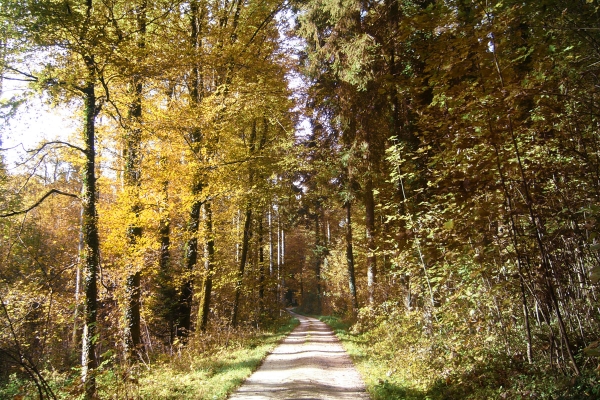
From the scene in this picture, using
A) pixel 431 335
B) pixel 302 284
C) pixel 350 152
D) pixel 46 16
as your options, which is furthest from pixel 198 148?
pixel 302 284

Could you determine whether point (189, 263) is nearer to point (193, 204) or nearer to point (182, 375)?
point (193, 204)

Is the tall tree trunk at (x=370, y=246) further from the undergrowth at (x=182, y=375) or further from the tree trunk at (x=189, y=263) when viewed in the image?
the tree trunk at (x=189, y=263)

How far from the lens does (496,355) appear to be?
5.50 metres

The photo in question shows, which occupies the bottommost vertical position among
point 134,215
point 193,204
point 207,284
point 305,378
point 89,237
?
point 305,378

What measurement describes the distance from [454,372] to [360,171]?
326 inches

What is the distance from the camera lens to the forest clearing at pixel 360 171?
396cm

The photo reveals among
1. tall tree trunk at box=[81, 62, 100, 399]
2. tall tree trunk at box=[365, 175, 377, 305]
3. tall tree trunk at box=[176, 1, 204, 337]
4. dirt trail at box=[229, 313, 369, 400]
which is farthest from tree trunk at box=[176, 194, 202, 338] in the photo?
tall tree trunk at box=[365, 175, 377, 305]

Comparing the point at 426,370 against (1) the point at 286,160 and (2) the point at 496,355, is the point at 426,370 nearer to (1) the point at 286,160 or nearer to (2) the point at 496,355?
(2) the point at 496,355

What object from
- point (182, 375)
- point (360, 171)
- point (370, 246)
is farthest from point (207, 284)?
point (360, 171)

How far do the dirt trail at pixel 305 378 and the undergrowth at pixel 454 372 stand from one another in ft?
1.19

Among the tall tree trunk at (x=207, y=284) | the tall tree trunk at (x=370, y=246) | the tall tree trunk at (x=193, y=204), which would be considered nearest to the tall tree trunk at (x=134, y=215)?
the tall tree trunk at (x=193, y=204)

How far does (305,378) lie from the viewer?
307 inches

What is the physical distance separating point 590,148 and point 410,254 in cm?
394

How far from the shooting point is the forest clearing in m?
3.96
